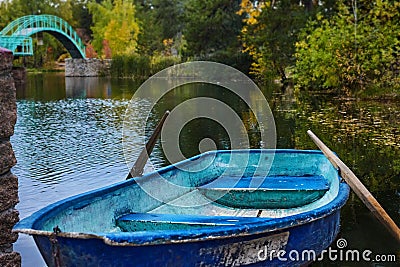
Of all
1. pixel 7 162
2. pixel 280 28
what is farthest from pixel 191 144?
pixel 280 28

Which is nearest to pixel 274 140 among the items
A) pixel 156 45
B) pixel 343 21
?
pixel 343 21

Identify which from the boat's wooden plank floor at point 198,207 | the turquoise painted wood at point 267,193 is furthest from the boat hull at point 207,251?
the boat's wooden plank floor at point 198,207

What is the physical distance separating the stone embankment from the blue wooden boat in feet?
0.82

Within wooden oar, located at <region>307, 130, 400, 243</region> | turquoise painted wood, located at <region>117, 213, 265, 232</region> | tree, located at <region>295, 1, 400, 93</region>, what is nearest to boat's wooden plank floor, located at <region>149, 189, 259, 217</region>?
turquoise painted wood, located at <region>117, 213, 265, 232</region>

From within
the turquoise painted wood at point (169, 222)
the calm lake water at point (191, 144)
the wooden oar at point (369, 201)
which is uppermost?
the wooden oar at point (369, 201)

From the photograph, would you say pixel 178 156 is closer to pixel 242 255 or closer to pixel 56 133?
pixel 56 133

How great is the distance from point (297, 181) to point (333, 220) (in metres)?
1.51

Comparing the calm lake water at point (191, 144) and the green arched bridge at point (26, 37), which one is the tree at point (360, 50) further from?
the green arched bridge at point (26, 37)

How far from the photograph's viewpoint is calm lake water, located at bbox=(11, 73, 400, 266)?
7.38 m

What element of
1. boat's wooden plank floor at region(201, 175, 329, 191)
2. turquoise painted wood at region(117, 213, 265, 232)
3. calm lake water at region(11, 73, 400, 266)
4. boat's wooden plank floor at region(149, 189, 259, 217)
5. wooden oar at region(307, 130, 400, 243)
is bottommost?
calm lake water at region(11, 73, 400, 266)

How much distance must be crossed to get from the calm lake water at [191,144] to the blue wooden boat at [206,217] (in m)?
0.79

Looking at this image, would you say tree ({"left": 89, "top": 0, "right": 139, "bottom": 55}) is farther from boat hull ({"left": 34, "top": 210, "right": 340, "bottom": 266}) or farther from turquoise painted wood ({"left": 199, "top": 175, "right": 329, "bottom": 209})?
A: boat hull ({"left": 34, "top": 210, "right": 340, "bottom": 266})

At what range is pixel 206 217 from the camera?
5219 millimetres

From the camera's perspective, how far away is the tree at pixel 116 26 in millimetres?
55500
